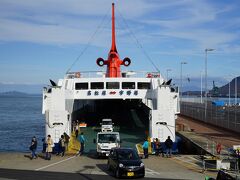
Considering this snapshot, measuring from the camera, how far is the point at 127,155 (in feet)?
51.2

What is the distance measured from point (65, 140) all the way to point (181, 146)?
40.8 ft

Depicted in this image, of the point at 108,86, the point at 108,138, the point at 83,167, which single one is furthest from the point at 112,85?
the point at 83,167

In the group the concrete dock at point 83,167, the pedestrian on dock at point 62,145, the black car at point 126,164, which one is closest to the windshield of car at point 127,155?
the black car at point 126,164

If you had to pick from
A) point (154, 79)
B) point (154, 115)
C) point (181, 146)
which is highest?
point (154, 79)

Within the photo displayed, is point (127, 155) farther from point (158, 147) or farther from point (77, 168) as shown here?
point (158, 147)

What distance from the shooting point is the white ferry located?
74.1ft

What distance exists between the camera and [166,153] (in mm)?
21359

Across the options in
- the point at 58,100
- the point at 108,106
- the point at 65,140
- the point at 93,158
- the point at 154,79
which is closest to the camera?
the point at 93,158

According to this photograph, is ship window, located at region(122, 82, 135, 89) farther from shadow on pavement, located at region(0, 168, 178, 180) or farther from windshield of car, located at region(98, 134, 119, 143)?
shadow on pavement, located at region(0, 168, 178, 180)

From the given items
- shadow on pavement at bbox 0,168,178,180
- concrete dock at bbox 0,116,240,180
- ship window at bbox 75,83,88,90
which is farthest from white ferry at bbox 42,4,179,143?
shadow on pavement at bbox 0,168,178,180

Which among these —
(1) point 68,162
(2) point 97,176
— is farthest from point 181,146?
(2) point 97,176

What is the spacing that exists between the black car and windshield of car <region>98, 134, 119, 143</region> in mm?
4306

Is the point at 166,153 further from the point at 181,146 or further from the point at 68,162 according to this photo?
the point at 181,146

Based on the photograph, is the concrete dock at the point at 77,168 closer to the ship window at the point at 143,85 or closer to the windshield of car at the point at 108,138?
the windshield of car at the point at 108,138
